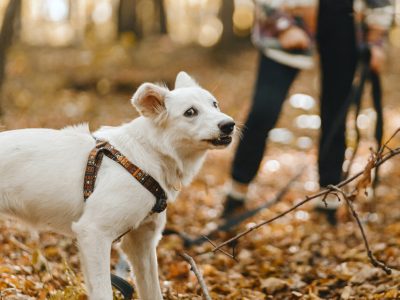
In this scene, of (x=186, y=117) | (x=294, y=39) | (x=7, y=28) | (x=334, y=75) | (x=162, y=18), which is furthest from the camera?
(x=162, y=18)

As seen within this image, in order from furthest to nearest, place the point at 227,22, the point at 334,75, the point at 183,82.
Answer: the point at 227,22
the point at 334,75
the point at 183,82

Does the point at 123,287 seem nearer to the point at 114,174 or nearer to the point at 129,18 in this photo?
the point at 114,174

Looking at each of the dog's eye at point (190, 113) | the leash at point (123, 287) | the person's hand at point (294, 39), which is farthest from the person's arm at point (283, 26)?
the leash at point (123, 287)

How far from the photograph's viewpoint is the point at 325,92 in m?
4.98

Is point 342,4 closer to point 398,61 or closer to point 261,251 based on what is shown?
point 261,251

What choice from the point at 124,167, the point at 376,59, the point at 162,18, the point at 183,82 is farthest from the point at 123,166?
the point at 162,18

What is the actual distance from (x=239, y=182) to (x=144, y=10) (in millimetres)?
19085

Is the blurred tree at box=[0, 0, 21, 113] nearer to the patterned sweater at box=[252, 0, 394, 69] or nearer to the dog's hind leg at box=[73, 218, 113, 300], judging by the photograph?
the patterned sweater at box=[252, 0, 394, 69]

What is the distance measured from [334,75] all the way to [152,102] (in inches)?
103

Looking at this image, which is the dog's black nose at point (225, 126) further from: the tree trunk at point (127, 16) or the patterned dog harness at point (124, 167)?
the tree trunk at point (127, 16)

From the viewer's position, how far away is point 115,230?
2539 mm

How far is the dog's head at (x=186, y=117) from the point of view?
108 inches

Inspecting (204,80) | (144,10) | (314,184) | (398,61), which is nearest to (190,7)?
(144,10)

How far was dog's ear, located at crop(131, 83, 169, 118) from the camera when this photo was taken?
2771 millimetres
